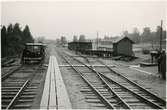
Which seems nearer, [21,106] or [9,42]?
[21,106]

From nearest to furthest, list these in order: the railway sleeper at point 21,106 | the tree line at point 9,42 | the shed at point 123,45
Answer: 1. the railway sleeper at point 21,106
2. the shed at point 123,45
3. the tree line at point 9,42

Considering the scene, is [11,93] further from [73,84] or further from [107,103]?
[107,103]

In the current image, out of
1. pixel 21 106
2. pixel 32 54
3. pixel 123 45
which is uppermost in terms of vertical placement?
pixel 123 45

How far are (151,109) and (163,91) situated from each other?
3.19 m

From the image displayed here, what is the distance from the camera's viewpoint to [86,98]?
8.49 metres

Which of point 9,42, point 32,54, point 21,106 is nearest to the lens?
point 21,106

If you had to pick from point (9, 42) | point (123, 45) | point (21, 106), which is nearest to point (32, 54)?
point (21, 106)

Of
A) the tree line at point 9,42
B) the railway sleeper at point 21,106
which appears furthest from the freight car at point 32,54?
the tree line at point 9,42

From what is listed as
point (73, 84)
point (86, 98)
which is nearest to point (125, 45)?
point (73, 84)

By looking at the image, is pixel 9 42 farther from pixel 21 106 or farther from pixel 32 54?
pixel 21 106

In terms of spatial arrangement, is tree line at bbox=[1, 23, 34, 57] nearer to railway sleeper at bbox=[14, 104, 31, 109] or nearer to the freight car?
the freight car

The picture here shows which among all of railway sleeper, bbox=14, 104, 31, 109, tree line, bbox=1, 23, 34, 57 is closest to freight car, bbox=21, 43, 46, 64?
railway sleeper, bbox=14, 104, 31, 109

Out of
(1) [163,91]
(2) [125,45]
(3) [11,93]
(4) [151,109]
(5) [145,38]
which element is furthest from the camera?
(5) [145,38]

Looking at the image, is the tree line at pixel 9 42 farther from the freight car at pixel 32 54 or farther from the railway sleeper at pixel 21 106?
the railway sleeper at pixel 21 106
